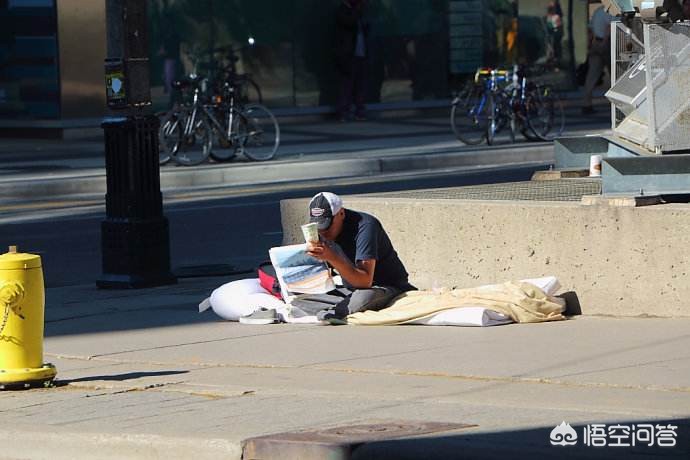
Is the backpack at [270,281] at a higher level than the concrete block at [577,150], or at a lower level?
lower

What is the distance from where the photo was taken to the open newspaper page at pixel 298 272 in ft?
32.3

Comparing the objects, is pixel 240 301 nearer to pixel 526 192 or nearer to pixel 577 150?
pixel 526 192

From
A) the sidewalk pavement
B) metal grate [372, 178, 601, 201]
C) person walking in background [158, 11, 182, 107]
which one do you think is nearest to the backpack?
the sidewalk pavement

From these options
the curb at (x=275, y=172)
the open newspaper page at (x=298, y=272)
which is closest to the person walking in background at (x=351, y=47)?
the curb at (x=275, y=172)

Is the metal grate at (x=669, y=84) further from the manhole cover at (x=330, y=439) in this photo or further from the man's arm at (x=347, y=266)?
the manhole cover at (x=330, y=439)

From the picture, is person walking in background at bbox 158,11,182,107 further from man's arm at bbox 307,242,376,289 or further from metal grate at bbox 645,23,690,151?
man's arm at bbox 307,242,376,289

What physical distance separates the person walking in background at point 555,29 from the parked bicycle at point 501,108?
25.1 feet

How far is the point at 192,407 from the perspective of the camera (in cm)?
727

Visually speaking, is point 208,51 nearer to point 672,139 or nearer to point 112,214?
point 112,214

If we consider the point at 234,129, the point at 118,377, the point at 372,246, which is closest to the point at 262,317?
the point at 372,246

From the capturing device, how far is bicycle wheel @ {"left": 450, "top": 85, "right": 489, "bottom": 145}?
2319 centimetres

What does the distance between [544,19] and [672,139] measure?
21384 millimetres

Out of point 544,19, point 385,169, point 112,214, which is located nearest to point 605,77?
point 544,19

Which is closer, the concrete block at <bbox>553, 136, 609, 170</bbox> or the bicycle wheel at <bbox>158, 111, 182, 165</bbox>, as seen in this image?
the concrete block at <bbox>553, 136, 609, 170</bbox>
